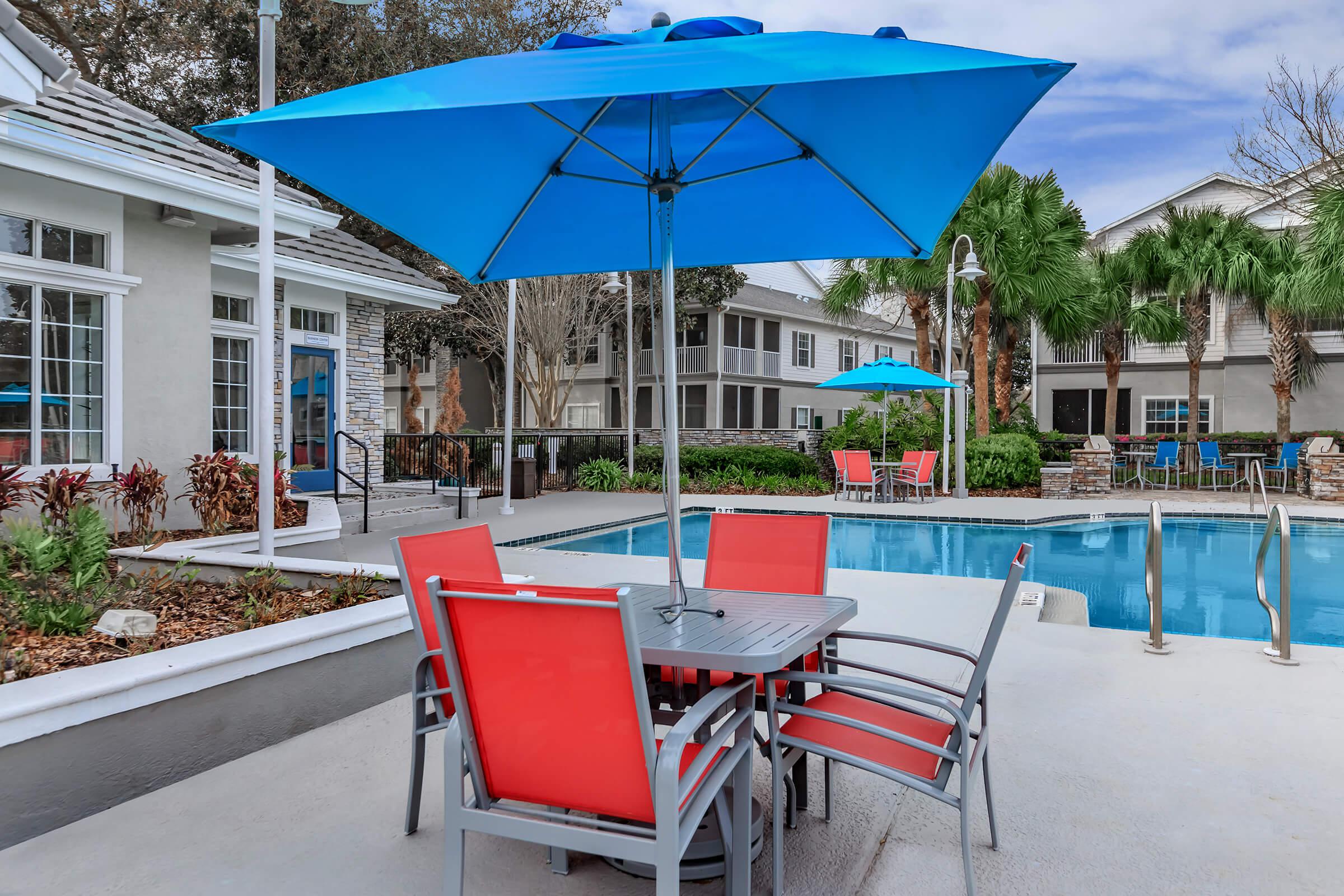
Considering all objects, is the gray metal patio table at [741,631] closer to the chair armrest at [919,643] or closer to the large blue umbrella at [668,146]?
the chair armrest at [919,643]

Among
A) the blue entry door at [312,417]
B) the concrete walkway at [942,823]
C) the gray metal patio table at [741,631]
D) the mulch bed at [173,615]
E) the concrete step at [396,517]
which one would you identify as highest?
the blue entry door at [312,417]

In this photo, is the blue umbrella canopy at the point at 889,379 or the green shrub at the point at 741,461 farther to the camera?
the green shrub at the point at 741,461

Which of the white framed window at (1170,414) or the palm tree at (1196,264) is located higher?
the palm tree at (1196,264)

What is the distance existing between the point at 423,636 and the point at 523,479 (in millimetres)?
12076

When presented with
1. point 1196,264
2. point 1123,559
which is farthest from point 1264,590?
point 1196,264

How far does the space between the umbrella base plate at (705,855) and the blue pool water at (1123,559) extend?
517 cm

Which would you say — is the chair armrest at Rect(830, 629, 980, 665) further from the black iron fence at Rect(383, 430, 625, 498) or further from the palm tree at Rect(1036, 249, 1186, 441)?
the palm tree at Rect(1036, 249, 1186, 441)

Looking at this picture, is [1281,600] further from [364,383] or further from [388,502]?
[364,383]

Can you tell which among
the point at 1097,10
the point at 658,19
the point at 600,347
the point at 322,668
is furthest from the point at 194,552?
the point at 600,347

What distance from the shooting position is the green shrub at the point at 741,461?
58.0ft

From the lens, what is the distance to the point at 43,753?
106 inches

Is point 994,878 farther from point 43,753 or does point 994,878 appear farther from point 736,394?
point 736,394

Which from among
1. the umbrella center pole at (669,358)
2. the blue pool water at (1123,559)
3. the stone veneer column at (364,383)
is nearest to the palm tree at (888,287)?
the blue pool water at (1123,559)

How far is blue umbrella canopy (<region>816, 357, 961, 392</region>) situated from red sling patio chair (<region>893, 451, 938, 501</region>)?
1188 mm
